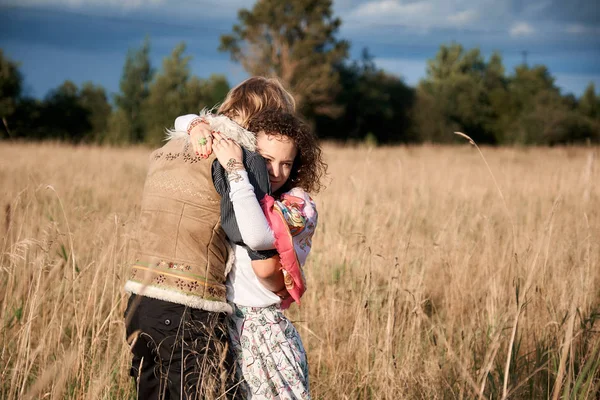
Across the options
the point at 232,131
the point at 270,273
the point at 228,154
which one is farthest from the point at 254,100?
the point at 270,273

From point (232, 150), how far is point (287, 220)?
11.4 inches

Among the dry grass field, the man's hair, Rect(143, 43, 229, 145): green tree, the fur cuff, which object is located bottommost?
the dry grass field

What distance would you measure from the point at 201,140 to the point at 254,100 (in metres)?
0.33

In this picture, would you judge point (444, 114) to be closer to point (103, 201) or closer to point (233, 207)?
point (103, 201)

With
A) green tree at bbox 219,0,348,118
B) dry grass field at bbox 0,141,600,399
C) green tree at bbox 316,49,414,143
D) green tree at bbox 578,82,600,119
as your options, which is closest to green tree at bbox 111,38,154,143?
green tree at bbox 219,0,348,118

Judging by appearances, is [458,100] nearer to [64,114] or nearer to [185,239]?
[64,114]

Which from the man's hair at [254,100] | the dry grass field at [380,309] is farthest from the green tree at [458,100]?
the man's hair at [254,100]

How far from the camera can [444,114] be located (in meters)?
39.4

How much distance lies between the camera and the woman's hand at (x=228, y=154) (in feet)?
5.40

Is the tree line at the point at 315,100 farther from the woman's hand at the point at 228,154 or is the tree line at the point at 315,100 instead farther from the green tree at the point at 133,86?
the woman's hand at the point at 228,154

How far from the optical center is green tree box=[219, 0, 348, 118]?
3030 cm

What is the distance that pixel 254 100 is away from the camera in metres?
1.97

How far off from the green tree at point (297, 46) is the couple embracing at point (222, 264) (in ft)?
94.6

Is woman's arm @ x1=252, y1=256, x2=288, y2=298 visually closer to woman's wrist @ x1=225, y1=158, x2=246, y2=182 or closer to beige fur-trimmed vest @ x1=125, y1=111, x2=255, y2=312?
beige fur-trimmed vest @ x1=125, y1=111, x2=255, y2=312
